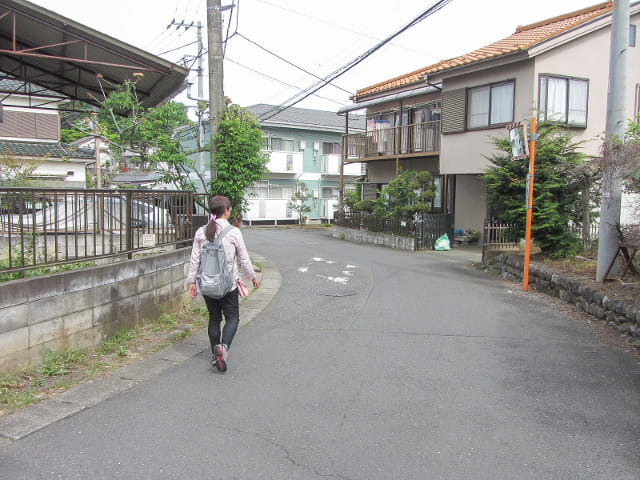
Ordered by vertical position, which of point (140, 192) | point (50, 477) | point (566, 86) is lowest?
point (50, 477)

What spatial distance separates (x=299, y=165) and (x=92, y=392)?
28.8m

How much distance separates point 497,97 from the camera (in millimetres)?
15805

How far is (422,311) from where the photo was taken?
26.4 ft

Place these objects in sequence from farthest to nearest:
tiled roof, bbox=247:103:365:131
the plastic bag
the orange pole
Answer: tiled roof, bbox=247:103:365:131
the plastic bag
the orange pole

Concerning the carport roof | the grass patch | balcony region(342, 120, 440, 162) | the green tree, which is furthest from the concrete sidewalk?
balcony region(342, 120, 440, 162)

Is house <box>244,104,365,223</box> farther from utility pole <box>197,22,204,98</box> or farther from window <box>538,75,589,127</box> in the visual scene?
window <box>538,75,589,127</box>

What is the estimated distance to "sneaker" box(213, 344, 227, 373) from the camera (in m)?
5.09

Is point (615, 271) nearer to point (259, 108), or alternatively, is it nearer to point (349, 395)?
point (349, 395)

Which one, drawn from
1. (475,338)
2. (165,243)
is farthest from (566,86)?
(165,243)

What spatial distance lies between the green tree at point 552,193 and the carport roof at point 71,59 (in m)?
7.48

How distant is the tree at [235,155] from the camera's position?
33.8ft

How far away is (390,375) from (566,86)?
13155 millimetres

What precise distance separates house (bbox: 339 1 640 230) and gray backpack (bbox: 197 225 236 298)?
9.58 m

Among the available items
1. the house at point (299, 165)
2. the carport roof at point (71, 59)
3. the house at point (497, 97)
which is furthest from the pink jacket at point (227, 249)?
the house at point (299, 165)
